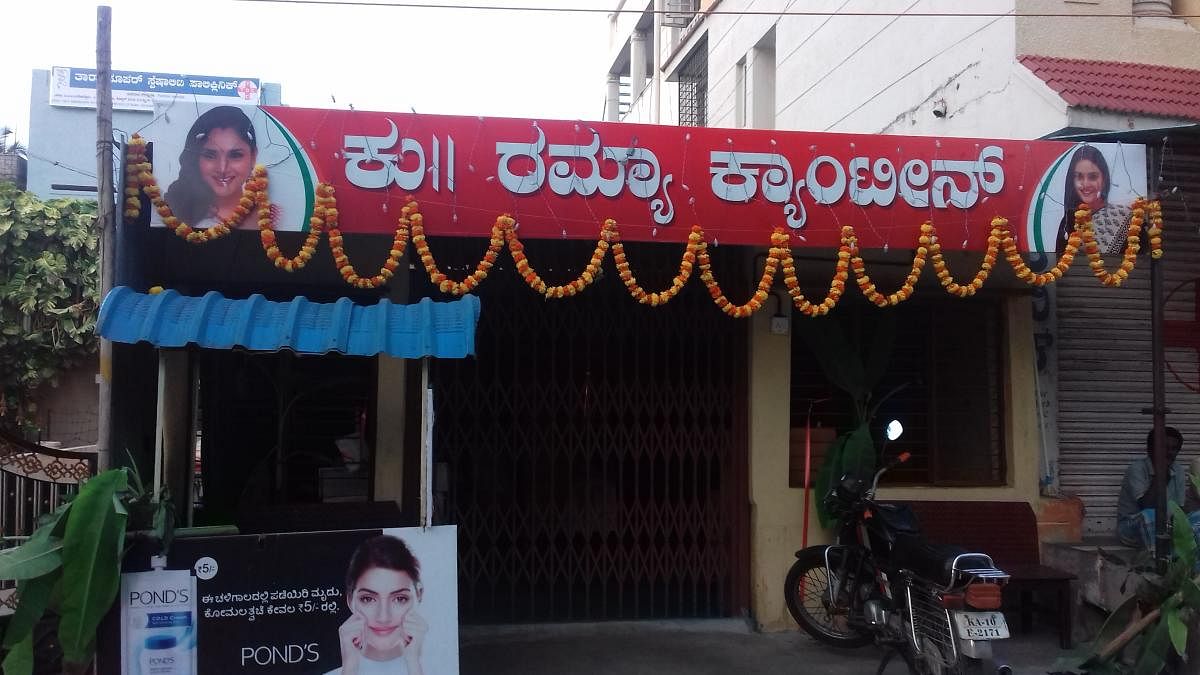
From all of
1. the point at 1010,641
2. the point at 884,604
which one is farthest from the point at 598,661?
the point at 1010,641

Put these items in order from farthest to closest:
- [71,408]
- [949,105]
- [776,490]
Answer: [71,408] < [949,105] < [776,490]

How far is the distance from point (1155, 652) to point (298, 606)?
441cm

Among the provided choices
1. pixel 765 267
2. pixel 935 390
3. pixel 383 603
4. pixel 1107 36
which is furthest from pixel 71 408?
pixel 1107 36

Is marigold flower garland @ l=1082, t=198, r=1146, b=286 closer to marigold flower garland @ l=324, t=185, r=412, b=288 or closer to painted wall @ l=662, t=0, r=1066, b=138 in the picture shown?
painted wall @ l=662, t=0, r=1066, b=138

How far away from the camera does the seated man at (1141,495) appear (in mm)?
6645

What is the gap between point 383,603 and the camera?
484 centimetres

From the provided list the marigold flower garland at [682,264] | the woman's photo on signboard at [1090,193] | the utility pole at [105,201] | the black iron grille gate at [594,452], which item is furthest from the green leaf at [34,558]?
the woman's photo on signboard at [1090,193]

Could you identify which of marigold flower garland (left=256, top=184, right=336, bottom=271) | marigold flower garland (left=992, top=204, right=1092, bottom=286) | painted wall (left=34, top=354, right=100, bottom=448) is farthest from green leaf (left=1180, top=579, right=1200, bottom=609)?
painted wall (left=34, top=354, right=100, bottom=448)

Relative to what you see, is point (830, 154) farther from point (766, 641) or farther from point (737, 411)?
point (766, 641)

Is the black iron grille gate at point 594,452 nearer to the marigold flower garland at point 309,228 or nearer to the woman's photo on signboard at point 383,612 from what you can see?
the marigold flower garland at point 309,228

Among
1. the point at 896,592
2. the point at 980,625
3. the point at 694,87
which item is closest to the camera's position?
the point at 980,625

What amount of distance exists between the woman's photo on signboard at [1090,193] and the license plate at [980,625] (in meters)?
2.36

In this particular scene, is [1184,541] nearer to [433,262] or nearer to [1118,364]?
[1118,364]

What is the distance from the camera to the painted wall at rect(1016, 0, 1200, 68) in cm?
750
